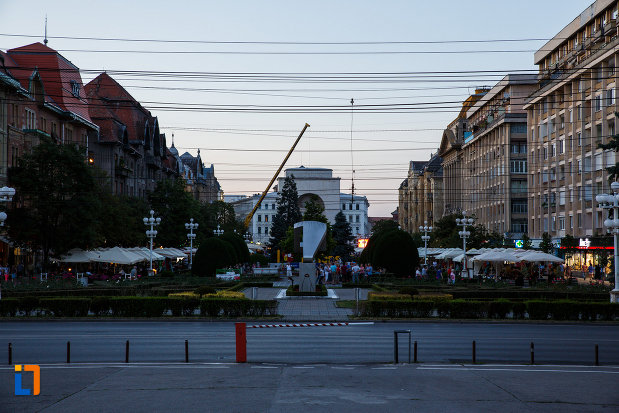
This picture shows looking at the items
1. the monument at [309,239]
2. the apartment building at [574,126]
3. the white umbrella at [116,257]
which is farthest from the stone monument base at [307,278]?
the apartment building at [574,126]

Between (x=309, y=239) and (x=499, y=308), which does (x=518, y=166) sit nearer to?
(x=309, y=239)

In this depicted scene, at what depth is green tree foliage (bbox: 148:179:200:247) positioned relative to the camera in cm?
8050

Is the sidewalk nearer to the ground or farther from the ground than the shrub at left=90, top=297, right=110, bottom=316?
nearer to the ground

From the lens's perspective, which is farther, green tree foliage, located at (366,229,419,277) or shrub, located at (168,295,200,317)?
green tree foliage, located at (366,229,419,277)

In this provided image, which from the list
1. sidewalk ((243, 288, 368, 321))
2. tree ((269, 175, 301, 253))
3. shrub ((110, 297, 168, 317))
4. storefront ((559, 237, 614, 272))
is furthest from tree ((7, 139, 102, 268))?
tree ((269, 175, 301, 253))

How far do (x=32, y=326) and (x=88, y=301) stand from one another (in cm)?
362

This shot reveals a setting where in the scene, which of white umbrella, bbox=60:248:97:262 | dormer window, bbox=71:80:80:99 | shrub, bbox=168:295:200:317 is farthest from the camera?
dormer window, bbox=71:80:80:99

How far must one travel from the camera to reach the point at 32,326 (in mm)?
29234

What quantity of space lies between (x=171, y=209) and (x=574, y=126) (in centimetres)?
4065

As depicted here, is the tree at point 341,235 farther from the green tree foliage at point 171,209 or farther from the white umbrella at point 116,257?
the white umbrella at point 116,257

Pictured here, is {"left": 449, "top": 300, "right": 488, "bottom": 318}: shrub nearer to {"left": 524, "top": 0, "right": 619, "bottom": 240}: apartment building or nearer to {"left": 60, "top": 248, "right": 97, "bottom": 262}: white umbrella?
{"left": 524, "top": 0, "right": 619, "bottom": 240}: apartment building

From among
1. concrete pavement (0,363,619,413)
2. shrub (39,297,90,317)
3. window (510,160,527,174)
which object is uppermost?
window (510,160,527,174)

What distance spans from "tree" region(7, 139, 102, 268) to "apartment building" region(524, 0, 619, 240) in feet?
116

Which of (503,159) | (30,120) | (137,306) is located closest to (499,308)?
(137,306)
